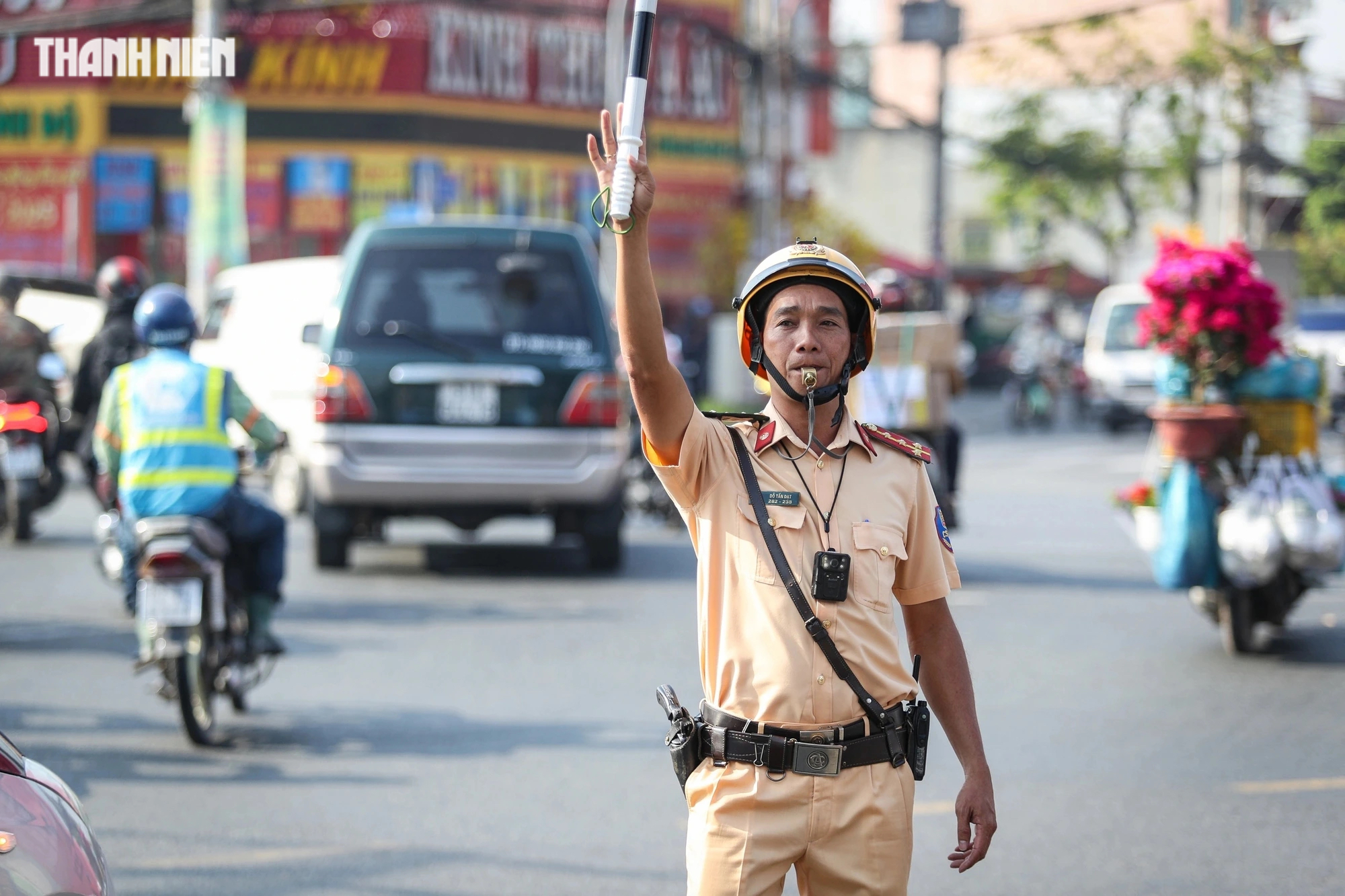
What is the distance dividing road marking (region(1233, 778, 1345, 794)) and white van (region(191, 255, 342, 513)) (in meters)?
9.14

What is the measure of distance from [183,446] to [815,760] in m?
4.43

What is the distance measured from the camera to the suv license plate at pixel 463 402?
431 inches

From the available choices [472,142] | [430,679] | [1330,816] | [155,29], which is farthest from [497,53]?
[1330,816]

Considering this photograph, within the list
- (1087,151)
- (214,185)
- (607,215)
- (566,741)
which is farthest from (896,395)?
(1087,151)

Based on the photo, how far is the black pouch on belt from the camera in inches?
127

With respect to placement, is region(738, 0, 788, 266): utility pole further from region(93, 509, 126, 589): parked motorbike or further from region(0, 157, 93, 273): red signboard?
region(93, 509, 126, 589): parked motorbike

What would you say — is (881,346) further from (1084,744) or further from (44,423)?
(44,423)

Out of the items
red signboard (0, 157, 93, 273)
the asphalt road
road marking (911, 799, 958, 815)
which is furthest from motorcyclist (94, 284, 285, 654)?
red signboard (0, 157, 93, 273)

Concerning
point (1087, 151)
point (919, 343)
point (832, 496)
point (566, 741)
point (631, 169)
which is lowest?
point (566, 741)

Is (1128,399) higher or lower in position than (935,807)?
A: higher

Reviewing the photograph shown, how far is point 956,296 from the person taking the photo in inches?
2197

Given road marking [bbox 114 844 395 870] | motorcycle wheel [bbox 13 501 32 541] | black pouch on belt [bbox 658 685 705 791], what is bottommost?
road marking [bbox 114 844 395 870]

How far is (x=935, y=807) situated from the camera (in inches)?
242

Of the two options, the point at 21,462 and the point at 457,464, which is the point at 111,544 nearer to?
the point at 457,464
